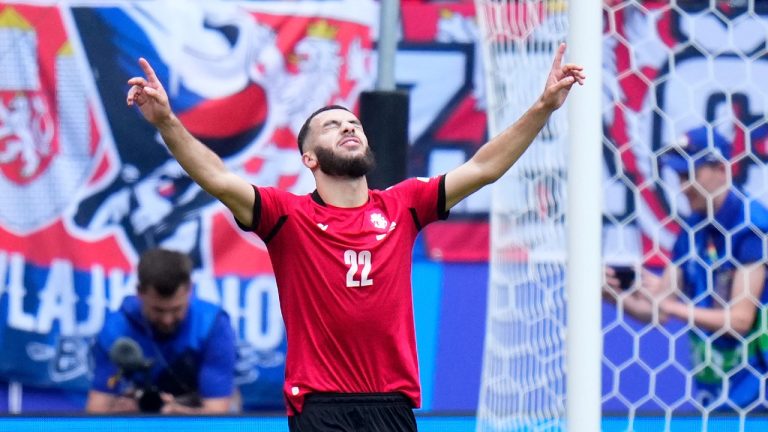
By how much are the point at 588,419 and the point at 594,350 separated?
18 cm

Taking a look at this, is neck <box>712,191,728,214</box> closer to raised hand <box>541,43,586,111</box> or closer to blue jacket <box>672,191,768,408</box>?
blue jacket <box>672,191,768,408</box>

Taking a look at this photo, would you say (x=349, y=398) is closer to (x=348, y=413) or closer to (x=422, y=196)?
(x=348, y=413)

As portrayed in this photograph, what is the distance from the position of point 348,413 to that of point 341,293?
0.30m

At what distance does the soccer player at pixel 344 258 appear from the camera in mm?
3326

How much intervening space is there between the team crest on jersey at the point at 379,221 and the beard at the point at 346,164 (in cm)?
11

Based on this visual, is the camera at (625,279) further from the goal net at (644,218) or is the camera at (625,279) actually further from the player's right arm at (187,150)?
the player's right arm at (187,150)

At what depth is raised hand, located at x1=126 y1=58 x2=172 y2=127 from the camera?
3.15m

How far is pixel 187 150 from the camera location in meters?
3.28

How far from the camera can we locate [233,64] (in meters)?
5.61

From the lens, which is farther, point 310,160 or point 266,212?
point 310,160

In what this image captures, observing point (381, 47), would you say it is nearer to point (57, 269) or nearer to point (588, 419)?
point (588, 419)

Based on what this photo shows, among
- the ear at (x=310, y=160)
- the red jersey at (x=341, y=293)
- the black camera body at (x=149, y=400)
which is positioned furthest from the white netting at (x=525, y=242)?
the black camera body at (x=149, y=400)

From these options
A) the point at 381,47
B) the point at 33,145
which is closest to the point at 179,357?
the point at 33,145

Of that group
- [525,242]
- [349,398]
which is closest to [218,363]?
[525,242]
